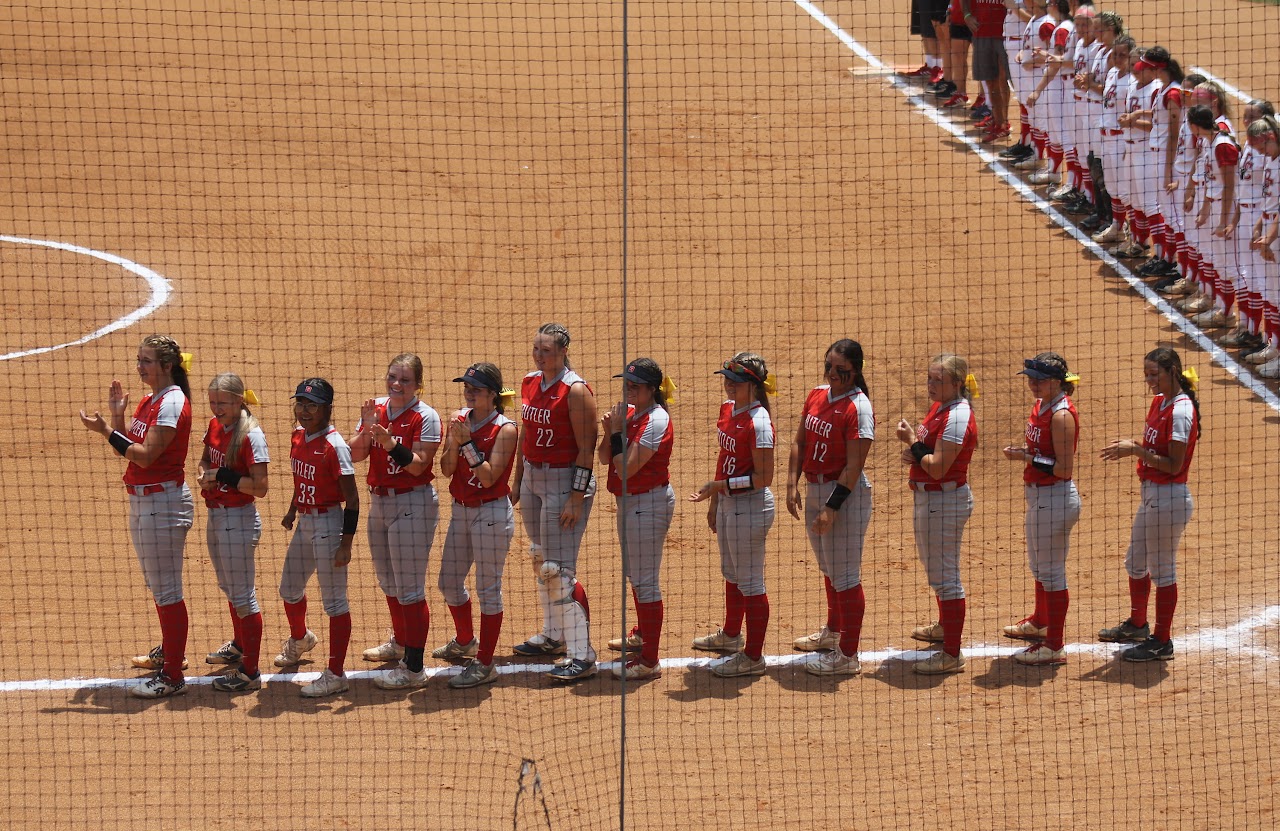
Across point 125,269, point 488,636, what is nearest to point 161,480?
point 488,636

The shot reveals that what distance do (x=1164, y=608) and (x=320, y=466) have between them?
4372 mm

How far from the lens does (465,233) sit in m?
14.2

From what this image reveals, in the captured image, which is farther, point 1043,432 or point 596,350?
point 596,350

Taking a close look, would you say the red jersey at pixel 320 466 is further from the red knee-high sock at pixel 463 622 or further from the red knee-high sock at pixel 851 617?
the red knee-high sock at pixel 851 617

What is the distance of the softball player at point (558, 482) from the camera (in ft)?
27.1

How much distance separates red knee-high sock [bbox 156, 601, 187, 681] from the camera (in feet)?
27.0

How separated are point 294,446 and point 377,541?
25.1 inches

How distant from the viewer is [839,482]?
8219 millimetres

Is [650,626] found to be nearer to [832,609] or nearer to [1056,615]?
[832,609]

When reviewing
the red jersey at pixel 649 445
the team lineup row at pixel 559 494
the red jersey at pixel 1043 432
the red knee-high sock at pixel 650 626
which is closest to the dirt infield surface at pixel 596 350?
the red knee-high sock at pixel 650 626

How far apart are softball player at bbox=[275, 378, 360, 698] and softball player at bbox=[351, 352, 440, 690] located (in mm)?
143

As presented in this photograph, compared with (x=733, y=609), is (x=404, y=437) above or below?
above

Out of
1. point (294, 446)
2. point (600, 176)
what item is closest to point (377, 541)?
point (294, 446)

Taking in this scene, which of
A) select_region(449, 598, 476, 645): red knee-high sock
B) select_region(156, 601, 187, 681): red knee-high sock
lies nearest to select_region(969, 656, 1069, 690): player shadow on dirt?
select_region(449, 598, 476, 645): red knee-high sock
